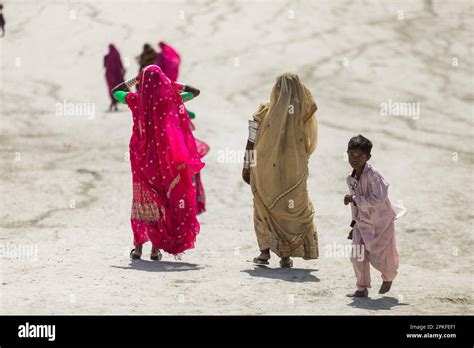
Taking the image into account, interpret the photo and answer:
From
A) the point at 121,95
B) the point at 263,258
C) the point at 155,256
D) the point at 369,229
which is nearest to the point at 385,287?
the point at 369,229

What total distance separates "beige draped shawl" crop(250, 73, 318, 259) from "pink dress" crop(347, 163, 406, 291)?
4.26ft

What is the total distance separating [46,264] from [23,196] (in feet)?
14.5

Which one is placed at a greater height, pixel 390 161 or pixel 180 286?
pixel 390 161

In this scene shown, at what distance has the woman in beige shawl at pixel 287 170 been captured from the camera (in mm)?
9148

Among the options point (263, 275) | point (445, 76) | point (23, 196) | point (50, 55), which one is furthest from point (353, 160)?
point (50, 55)

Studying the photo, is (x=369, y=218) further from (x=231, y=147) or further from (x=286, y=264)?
(x=231, y=147)

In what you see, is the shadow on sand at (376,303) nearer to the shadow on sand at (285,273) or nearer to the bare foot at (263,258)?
the shadow on sand at (285,273)

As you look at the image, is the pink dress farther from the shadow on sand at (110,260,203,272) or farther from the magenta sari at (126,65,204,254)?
the magenta sari at (126,65,204,254)

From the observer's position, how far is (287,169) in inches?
361

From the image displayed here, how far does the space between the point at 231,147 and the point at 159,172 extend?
7.10 m

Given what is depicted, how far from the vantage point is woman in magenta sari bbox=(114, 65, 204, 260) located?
915cm

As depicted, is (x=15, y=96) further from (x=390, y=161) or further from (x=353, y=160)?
(x=353, y=160)

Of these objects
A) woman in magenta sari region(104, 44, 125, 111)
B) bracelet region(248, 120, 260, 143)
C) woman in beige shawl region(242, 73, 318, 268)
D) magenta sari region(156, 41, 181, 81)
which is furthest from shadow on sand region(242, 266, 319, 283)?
woman in magenta sari region(104, 44, 125, 111)
